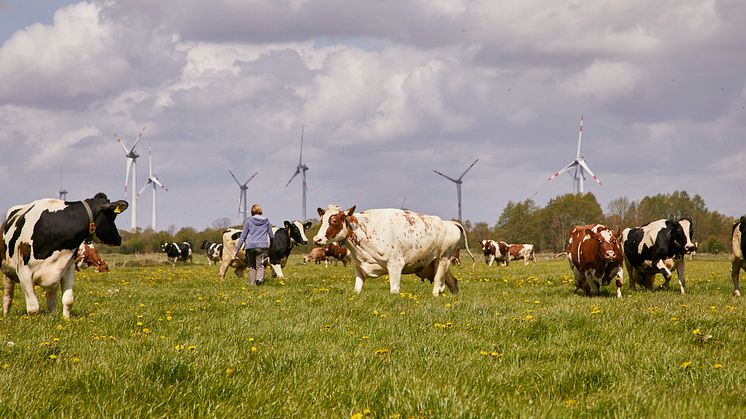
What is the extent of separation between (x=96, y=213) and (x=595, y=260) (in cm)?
1023

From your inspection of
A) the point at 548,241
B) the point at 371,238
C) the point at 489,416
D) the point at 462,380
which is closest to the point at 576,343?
the point at 462,380

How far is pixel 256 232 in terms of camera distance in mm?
→ 19953

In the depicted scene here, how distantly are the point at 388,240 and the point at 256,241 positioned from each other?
5.67 metres

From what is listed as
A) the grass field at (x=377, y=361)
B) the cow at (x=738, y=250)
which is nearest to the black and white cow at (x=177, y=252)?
the cow at (x=738, y=250)

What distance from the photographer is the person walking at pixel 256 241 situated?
19.8m

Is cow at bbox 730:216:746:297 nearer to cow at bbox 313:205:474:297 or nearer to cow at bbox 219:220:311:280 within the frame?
cow at bbox 313:205:474:297

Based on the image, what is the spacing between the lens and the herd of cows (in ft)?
36.1

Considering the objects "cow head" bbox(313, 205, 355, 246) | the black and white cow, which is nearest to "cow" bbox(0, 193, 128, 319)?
"cow head" bbox(313, 205, 355, 246)

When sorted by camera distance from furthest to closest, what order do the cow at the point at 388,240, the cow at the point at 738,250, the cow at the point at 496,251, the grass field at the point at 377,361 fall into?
the cow at the point at 496,251 → the cow at the point at 738,250 → the cow at the point at 388,240 → the grass field at the point at 377,361

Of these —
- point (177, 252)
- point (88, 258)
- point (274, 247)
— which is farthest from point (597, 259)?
point (177, 252)

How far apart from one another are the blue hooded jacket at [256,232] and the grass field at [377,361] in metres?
7.38

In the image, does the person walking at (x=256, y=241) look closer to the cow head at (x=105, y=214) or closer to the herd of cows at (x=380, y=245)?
the herd of cows at (x=380, y=245)

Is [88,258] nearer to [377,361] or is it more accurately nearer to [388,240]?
[388,240]

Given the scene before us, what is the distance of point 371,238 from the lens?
609 inches
